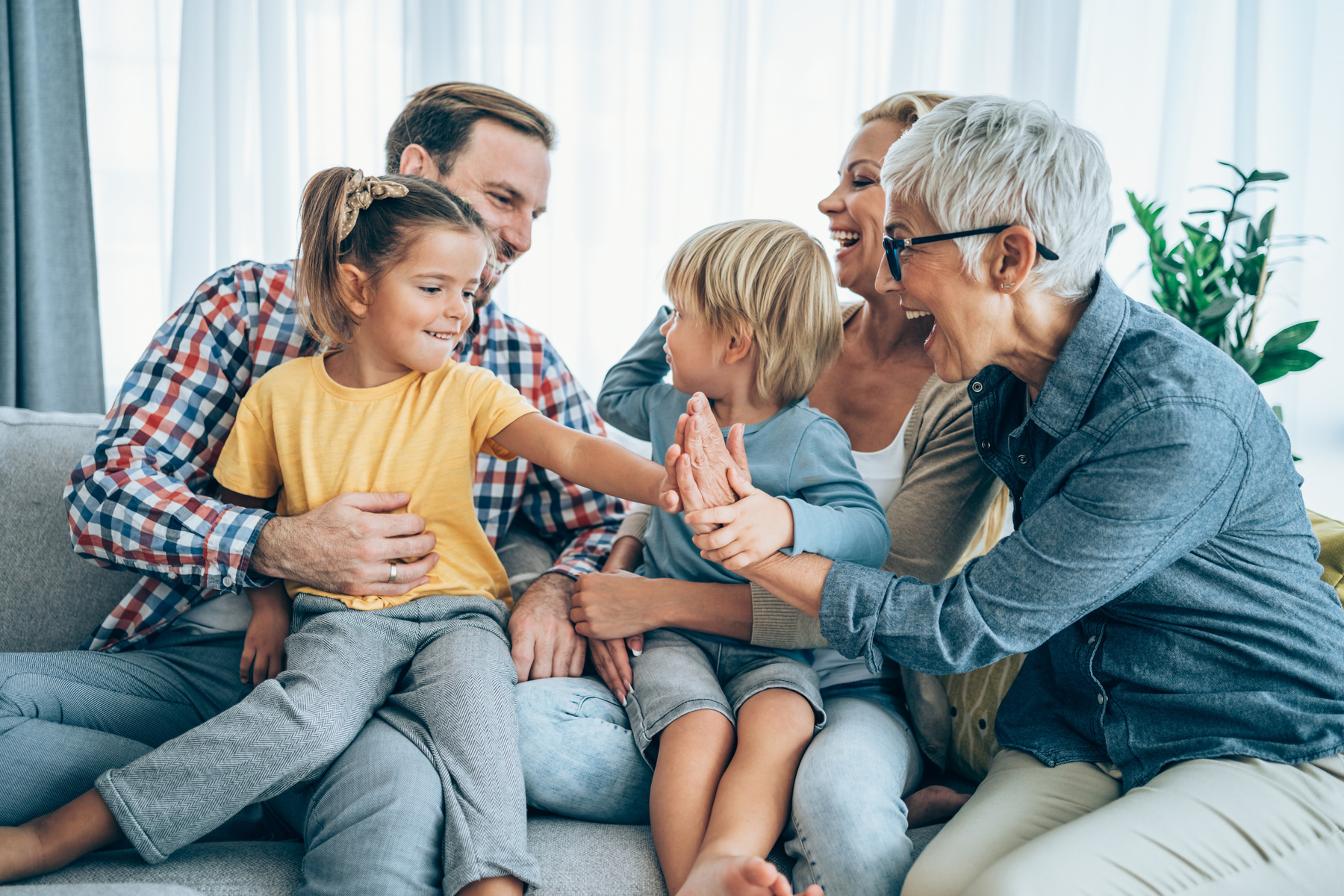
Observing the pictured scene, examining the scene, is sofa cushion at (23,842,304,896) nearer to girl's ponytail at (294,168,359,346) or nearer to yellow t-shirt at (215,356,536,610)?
yellow t-shirt at (215,356,536,610)

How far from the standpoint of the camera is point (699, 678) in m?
1.34

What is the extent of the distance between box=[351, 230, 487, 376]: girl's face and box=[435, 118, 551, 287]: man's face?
276 millimetres

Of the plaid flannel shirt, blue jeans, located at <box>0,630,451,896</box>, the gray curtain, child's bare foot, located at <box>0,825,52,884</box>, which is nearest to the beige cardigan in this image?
the plaid flannel shirt

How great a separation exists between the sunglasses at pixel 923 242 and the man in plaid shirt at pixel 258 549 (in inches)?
31.3

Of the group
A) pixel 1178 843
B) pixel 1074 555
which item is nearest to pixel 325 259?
pixel 1074 555

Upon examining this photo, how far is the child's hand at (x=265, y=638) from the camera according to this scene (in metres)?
1.39

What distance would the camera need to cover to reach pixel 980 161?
1076 mm

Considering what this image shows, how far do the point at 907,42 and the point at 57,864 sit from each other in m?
3.16

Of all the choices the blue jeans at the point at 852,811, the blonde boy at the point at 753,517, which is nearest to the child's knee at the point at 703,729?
the blonde boy at the point at 753,517

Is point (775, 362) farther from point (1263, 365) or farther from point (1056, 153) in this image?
point (1263, 365)

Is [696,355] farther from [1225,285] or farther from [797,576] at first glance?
[1225,285]

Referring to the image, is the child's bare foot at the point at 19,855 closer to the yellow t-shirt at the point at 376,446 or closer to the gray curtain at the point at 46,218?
the yellow t-shirt at the point at 376,446

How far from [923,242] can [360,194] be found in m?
0.88

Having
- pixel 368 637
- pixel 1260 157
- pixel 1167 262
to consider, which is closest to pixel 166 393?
pixel 368 637
